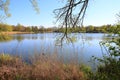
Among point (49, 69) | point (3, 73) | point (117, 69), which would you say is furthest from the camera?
point (49, 69)

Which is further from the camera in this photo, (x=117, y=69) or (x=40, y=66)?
(x=40, y=66)

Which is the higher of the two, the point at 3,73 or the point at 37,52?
the point at 37,52

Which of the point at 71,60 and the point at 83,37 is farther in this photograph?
the point at 71,60

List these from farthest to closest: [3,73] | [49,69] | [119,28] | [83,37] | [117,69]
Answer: [49,69] → [3,73] → [83,37] → [119,28] → [117,69]

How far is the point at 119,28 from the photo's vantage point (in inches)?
153

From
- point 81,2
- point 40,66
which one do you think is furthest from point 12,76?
point 81,2

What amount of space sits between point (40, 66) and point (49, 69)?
324 mm

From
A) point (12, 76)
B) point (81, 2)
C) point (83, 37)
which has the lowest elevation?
point (12, 76)

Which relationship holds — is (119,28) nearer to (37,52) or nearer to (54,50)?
(54,50)

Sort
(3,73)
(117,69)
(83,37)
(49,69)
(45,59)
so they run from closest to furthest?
(117,69), (83,37), (3,73), (49,69), (45,59)

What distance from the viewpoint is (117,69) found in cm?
330

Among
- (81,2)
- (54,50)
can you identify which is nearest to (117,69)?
(81,2)

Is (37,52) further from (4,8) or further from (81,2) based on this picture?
(81,2)

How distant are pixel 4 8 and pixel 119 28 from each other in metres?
3.57
